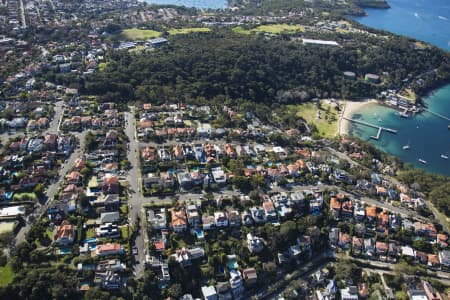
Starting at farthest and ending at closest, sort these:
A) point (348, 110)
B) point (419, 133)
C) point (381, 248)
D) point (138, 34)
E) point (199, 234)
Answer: point (138, 34), point (348, 110), point (419, 133), point (381, 248), point (199, 234)

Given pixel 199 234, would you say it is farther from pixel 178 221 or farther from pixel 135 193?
pixel 135 193

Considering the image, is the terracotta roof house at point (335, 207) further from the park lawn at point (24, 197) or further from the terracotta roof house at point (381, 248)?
the park lawn at point (24, 197)

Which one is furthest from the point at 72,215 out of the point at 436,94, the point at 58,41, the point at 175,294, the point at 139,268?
the point at 436,94

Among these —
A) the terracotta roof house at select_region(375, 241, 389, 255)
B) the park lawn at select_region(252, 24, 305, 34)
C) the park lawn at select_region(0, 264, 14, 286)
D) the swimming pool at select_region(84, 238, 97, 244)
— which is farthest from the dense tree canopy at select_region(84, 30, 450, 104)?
the terracotta roof house at select_region(375, 241, 389, 255)

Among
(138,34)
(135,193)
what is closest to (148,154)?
(135,193)

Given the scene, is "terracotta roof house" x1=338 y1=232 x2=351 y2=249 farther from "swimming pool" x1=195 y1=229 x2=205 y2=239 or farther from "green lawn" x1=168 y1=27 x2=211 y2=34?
"green lawn" x1=168 y1=27 x2=211 y2=34
